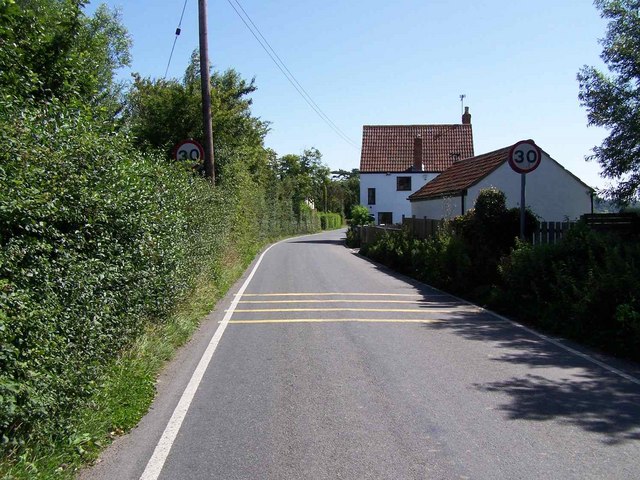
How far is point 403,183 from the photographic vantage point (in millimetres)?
54812

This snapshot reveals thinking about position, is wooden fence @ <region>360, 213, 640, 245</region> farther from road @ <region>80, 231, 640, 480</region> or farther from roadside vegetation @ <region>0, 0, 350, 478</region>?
roadside vegetation @ <region>0, 0, 350, 478</region>

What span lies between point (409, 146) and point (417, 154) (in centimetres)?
153

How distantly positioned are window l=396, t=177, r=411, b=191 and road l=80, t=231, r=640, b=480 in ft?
147

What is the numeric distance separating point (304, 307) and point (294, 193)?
57.2m

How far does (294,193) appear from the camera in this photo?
69188mm

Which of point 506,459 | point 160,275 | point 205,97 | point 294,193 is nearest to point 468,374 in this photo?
point 506,459

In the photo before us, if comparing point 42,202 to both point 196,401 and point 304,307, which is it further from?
point 304,307

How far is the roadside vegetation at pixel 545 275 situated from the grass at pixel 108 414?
582cm

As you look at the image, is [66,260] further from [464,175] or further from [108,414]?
[464,175]

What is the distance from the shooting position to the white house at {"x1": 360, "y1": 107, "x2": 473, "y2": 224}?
2147 inches

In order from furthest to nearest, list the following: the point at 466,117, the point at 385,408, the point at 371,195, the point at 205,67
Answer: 1. the point at 466,117
2. the point at 371,195
3. the point at 205,67
4. the point at 385,408

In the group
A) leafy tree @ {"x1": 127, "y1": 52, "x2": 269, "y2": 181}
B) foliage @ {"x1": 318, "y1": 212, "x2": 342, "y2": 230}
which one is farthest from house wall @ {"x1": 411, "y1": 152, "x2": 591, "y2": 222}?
foliage @ {"x1": 318, "y1": 212, "x2": 342, "y2": 230}

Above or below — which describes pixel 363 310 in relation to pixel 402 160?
below

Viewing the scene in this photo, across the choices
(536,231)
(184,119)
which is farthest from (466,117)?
(536,231)
